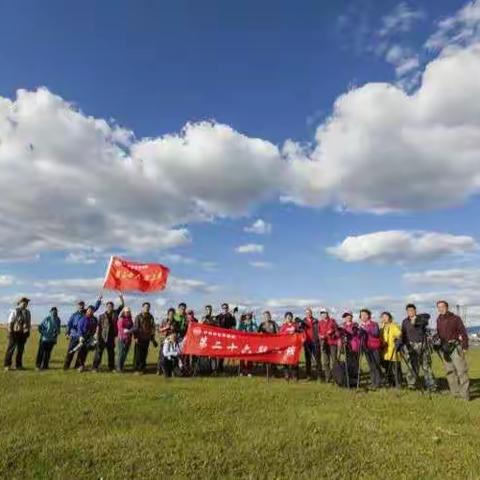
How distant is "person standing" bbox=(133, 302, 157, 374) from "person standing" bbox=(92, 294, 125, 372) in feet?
3.08

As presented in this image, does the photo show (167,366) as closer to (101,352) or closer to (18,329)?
(101,352)

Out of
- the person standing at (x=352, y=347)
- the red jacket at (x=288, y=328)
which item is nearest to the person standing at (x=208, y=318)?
the red jacket at (x=288, y=328)

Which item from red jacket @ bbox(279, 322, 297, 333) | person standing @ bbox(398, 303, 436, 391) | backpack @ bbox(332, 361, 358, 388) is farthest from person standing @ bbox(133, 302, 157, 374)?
person standing @ bbox(398, 303, 436, 391)

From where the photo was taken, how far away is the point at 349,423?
14.3 m

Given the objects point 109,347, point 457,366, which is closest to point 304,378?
point 457,366

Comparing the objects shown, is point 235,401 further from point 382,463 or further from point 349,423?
point 382,463

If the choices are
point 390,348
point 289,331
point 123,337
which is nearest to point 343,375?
point 390,348

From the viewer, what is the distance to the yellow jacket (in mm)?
20125

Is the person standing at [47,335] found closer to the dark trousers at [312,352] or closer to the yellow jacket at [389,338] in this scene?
→ the dark trousers at [312,352]

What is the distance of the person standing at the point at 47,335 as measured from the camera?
73.9 ft

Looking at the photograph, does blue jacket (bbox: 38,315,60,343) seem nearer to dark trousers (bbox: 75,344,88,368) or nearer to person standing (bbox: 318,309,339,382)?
dark trousers (bbox: 75,344,88,368)

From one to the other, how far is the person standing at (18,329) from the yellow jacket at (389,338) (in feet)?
42.5

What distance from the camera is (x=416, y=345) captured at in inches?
762

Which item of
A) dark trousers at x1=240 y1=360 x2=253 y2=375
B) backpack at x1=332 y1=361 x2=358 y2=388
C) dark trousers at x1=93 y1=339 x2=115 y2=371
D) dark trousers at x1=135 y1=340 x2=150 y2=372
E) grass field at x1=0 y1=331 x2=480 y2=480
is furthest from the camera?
dark trousers at x1=240 y1=360 x2=253 y2=375
